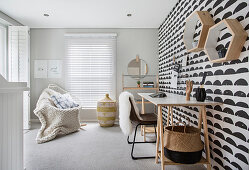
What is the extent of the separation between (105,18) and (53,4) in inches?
41.5

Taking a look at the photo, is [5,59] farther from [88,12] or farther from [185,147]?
[185,147]

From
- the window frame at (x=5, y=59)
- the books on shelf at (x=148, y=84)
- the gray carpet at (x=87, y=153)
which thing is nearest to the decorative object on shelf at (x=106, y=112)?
the gray carpet at (x=87, y=153)

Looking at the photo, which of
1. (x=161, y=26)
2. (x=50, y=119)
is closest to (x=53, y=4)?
(x=50, y=119)

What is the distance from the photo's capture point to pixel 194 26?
224cm

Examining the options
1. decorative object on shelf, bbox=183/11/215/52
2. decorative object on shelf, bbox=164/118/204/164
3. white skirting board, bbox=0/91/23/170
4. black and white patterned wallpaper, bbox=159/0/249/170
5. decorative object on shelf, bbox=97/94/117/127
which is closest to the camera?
white skirting board, bbox=0/91/23/170

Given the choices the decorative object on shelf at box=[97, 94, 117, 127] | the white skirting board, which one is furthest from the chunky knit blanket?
the white skirting board

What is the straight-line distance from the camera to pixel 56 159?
220 centimetres

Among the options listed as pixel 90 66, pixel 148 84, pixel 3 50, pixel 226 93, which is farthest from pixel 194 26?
pixel 3 50

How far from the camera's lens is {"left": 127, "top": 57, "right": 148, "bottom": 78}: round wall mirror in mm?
4258

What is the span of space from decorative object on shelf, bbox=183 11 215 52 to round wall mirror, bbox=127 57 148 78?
6.55 feet

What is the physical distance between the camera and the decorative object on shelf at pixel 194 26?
1824mm

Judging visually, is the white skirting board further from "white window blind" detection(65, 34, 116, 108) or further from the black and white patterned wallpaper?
"white window blind" detection(65, 34, 116, 108)

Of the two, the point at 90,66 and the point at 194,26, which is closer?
the point at 194,26

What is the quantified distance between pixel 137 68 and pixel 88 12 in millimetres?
1684
